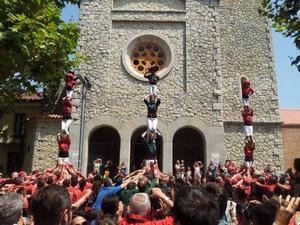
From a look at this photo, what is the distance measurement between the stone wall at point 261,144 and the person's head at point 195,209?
1560cm

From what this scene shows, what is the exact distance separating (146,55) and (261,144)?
7964 mm

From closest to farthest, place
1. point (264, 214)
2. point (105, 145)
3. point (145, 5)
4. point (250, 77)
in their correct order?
point (264, 214) < point (105, 145) < point (145, 5) < point (250, 77)

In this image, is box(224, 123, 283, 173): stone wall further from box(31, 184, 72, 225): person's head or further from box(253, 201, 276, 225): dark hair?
box(31, 184, 72, 225): person's head

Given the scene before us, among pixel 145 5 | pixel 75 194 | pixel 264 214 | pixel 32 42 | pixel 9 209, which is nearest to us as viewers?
pixel 9 209

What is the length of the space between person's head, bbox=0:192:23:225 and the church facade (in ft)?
45.5

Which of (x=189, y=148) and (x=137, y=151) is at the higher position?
(x=189, y=148)

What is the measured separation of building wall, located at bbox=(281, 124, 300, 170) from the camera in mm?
20844

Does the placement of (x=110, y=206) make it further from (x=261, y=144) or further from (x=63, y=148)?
(x=261, y=144)

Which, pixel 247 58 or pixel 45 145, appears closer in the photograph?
pixel 45 145

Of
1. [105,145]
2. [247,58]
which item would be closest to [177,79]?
[247,58]

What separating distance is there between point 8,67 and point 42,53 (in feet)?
4.22

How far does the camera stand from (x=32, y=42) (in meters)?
8.39

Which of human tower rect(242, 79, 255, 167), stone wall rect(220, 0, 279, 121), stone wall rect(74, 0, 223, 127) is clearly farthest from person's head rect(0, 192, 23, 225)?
stone wall rect(220, 0, 279, 121)

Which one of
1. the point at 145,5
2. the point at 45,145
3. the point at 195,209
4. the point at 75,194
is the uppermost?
the point at 145,5
